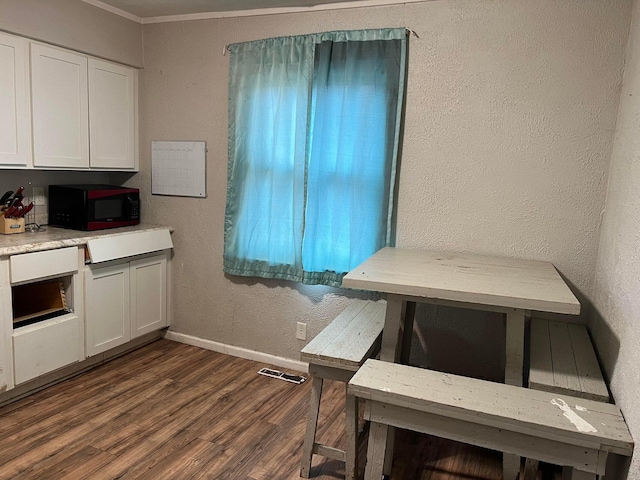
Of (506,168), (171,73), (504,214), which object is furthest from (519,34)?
(171,73)

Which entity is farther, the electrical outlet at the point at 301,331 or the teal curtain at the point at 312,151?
the electrical outlet at the point at 301,331

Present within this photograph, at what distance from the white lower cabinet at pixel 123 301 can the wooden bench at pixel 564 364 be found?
2.49 meters

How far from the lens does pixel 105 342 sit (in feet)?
10.1

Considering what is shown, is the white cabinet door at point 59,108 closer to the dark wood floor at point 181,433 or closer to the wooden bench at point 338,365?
the dark wood floor at point 181,433

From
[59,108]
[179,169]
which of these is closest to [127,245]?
[179,169]

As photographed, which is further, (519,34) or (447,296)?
(519,34)

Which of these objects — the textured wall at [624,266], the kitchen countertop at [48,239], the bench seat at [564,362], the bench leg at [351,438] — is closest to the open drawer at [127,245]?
the kitchen countertop at [48,239]

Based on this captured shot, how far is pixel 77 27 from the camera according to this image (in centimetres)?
298

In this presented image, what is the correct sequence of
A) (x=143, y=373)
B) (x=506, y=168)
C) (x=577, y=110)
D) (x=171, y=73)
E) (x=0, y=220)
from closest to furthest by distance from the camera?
(x=577, y=110) < (x=506, y=168) < (x=0, y=220) < (x=143, y=373) < (x=171, y=73)

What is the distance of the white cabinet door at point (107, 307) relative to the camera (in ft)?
9.70

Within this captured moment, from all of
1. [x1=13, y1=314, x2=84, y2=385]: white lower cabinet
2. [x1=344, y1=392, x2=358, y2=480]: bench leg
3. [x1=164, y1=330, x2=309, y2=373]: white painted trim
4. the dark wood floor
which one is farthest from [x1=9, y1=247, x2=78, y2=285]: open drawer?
[x1=344, y1=392, x2=358, y2=480]: bench leg

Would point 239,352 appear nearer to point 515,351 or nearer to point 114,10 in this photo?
point 515,351

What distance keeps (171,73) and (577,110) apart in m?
2.63

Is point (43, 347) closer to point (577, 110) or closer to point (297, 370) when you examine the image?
point (297, 370)
